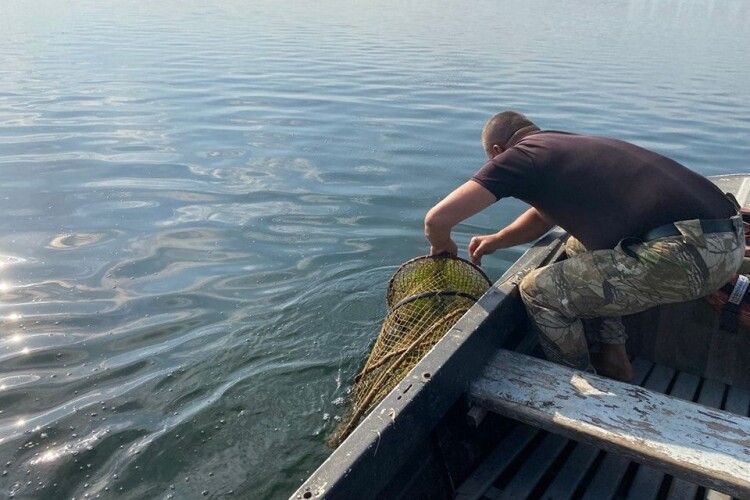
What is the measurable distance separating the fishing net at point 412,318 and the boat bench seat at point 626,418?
578 millimetres

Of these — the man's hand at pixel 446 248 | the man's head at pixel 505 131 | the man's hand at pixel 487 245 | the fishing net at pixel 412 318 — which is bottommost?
the fishing net at pixel 412 318

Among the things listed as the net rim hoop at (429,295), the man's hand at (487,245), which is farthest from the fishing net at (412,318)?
the man's hand at (487,245)

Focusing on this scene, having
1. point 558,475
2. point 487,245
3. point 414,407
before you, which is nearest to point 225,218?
point 487,245

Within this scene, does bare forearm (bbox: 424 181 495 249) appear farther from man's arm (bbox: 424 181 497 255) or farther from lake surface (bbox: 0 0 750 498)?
lake surface (bbox: 0 0 750 498)

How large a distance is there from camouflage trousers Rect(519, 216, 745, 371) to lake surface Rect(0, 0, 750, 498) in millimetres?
1905

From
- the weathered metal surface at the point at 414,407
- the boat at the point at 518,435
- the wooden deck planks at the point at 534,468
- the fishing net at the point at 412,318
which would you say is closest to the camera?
the weathered metal surface at the point at 414,407

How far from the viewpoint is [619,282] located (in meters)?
3.81

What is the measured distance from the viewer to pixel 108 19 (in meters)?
35.8

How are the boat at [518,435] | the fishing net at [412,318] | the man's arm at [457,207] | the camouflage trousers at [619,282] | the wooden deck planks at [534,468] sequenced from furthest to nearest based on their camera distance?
1. the fishing net at [412,318]
2. the man's arm at [457,207]
3. the camouflage trousers at [619,282]
4. the wooden deck planks at [534,468]
5. the boat at [518,435]

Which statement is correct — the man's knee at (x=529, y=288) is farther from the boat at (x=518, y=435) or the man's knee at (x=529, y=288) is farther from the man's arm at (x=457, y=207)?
the man's arm at (x=457, y=207)

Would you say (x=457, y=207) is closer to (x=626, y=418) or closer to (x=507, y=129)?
(x=507, y=129)

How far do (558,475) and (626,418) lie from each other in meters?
0.56

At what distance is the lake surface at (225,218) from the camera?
187 inches

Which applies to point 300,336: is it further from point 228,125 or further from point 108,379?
point 228,125
